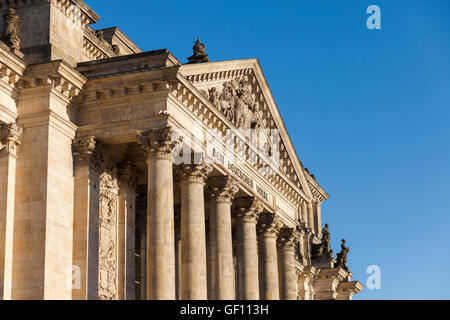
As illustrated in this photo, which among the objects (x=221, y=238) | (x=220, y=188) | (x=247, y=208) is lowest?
(x=221, y=238)

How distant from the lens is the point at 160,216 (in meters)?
36.2

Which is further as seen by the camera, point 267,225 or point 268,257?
point 267,225

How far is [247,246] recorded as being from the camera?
46.7 meters

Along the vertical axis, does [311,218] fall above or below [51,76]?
above

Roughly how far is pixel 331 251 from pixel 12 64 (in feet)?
161

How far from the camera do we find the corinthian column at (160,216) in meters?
35.6

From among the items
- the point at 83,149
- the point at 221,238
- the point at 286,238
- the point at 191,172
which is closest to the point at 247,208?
the point at 221,238

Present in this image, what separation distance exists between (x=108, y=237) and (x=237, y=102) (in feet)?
33.7

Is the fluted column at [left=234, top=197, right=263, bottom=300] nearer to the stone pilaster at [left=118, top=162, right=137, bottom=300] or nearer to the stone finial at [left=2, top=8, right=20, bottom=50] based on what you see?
the stone pilaster at [left=118, top=162, right=137, bottom=300]

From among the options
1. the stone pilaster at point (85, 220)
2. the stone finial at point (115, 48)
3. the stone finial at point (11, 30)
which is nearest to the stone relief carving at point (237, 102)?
the stone pilaster at point (85, 220)

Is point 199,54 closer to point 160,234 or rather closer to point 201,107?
point 201,107

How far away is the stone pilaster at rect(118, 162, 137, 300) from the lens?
1578 inches
